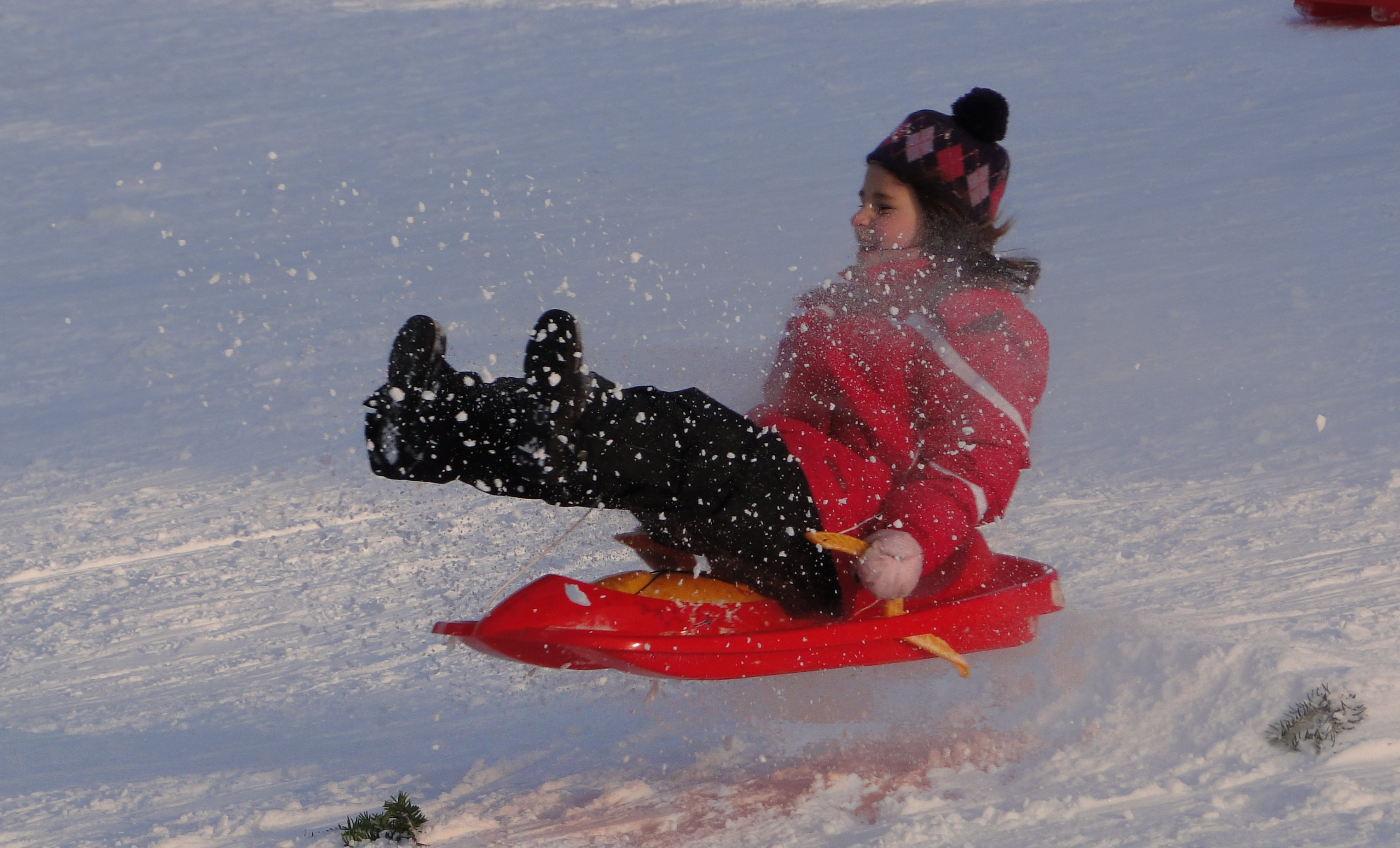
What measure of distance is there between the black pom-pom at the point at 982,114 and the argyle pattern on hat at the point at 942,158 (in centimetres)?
1

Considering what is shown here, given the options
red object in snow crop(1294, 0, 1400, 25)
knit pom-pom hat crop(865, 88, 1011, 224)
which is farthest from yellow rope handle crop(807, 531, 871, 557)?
red object in snow crop(1294, 0, 1400, 25)

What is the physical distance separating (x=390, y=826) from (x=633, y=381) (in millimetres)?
1013

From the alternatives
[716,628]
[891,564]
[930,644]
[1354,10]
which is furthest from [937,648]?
[1354,10]

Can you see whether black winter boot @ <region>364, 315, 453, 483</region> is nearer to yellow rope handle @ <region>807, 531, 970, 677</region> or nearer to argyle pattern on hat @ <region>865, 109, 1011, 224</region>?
yellow rope handle @ <region>807, 531, 970, 677</region>

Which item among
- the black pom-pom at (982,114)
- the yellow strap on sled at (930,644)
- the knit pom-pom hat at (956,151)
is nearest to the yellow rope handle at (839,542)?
the yellow strap on sled at (930,644)

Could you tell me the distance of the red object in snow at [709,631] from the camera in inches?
86.7

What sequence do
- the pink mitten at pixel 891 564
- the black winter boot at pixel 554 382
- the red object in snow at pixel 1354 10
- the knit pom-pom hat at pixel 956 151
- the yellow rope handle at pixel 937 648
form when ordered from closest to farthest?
the black winter boot at pixel 554 382 → the pink mitten at pixel 891 564 → the yellow rope handle at pixel 937 648 → the knit pom-pom hat at pixel 956 151 → the red object in snow at pixel 1354 10

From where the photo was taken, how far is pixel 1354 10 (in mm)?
10578

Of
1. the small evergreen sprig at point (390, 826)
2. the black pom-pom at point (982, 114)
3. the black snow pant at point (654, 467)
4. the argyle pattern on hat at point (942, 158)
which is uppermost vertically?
the black pom-pom at point (982, 114)

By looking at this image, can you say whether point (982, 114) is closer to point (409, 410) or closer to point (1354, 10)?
point (409, 410)

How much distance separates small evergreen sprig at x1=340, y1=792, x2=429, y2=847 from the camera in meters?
2.34

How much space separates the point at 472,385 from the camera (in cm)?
204

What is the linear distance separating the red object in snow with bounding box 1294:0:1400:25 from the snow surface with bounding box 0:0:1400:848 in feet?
0.97

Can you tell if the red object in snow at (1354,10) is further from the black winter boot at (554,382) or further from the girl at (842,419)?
the black winter boot at (554,382)
